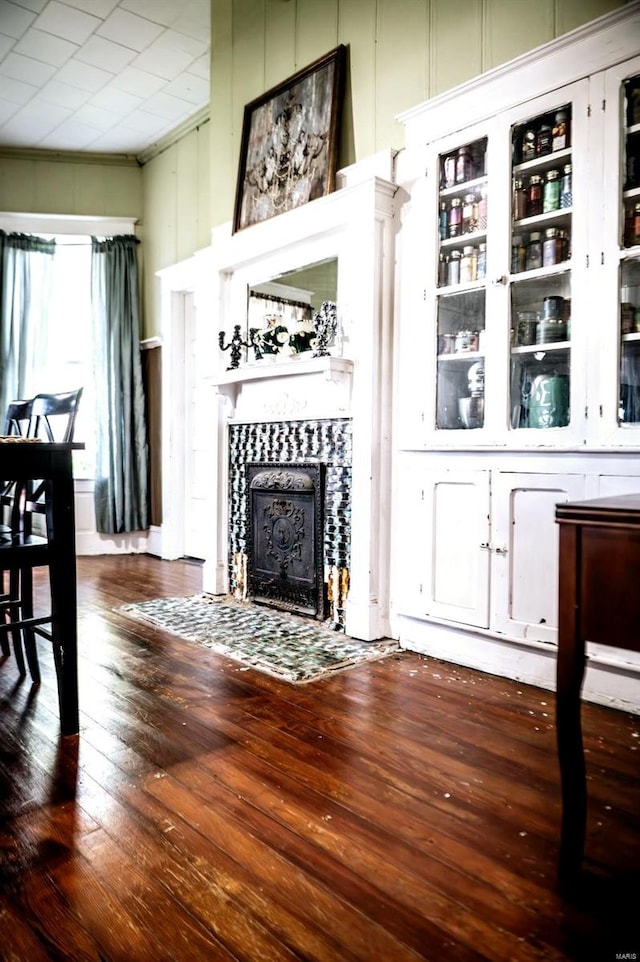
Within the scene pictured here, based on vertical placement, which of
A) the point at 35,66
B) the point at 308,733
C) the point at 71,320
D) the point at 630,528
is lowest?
the point at 308,733

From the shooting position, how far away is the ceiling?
409 centimetres

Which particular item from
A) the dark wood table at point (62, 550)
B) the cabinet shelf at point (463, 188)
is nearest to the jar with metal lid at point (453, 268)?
the cabinet shelf at point (463, 188)

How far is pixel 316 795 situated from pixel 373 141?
9.67 feet

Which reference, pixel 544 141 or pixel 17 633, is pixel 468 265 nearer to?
pixel 544 141

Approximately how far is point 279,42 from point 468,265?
202cm

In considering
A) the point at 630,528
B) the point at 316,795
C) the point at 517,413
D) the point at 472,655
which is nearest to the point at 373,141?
the point at 517,413

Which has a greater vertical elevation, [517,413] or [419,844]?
[517,413]

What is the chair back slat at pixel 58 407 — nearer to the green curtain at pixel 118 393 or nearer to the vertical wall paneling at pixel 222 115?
the vertical wall paneling at pixel 222 115

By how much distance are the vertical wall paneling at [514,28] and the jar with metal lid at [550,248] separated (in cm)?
73

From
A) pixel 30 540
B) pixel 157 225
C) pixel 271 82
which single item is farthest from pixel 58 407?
pixel 157 225

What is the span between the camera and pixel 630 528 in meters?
1.25

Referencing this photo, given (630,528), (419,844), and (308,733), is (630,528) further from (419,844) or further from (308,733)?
(308,733)

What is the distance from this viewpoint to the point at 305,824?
5.10ft

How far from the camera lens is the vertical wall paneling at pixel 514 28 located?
8.41 feet
